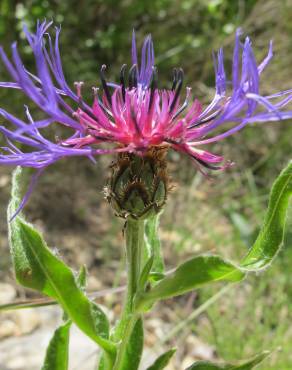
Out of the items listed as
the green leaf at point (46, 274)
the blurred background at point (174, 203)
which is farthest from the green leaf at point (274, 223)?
the blurred background at point (174, 203)

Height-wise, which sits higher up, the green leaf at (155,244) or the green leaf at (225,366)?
the green leaf at (155,244)

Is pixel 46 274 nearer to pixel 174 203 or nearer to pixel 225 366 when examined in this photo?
pixel 225 366

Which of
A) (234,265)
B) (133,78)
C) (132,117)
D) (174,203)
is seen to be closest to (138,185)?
(132,117)

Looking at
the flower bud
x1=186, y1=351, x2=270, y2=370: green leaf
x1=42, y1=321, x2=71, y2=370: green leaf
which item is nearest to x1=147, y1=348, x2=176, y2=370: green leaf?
x1=186, y1=351, x2=270, y2=370: green leaf

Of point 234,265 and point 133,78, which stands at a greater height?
point 133,78

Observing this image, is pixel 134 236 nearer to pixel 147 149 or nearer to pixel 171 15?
pixel 147 149

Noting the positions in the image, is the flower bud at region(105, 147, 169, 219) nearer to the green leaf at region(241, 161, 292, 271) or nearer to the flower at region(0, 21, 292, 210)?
the flower at region(0, 21, 292, 210)

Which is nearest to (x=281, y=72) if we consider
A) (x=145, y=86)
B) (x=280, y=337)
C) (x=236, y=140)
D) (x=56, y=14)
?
(x=236, y=140)

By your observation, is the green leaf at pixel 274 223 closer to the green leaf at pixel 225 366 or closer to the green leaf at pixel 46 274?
the green leaf at pixel 225 366
